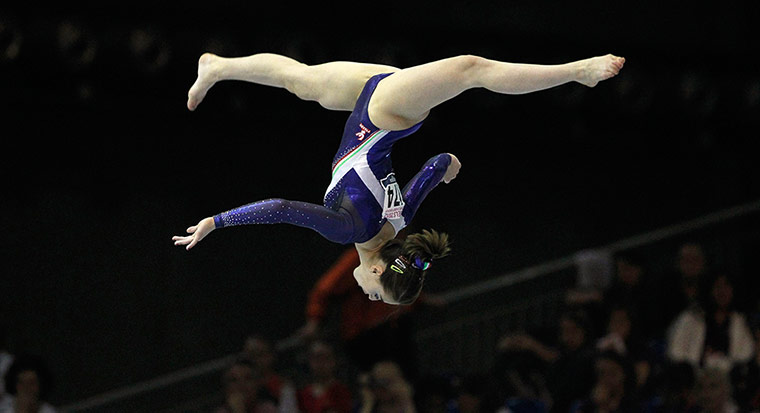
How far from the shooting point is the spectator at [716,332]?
770 cm

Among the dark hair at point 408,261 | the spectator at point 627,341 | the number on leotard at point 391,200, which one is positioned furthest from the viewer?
the spectator at point 627,341

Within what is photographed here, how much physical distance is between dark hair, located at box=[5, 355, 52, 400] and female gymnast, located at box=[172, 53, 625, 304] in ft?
8.56

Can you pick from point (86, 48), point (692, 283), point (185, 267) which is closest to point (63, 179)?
point (185, 267)

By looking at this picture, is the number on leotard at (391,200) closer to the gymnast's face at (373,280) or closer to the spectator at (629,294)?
the gymnast's face at (373,280)

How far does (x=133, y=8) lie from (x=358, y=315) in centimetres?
247

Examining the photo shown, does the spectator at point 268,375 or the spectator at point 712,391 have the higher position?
the spectator at point 268,375

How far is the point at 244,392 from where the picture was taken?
722 centimetres

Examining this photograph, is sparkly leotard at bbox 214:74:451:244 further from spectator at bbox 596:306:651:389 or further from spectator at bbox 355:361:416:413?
spectator at bbox 596:306:651:389

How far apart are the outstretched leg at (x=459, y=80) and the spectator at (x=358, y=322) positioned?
2.93m

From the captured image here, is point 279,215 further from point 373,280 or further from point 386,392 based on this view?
point 386,392

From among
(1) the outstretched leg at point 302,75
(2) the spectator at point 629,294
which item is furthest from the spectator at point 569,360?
(1) the outstretched leg at point 302,75

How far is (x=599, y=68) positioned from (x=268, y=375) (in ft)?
12.5

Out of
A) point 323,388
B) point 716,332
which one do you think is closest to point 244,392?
point 323,388

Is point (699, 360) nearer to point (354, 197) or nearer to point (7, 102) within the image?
point (354, 197)
